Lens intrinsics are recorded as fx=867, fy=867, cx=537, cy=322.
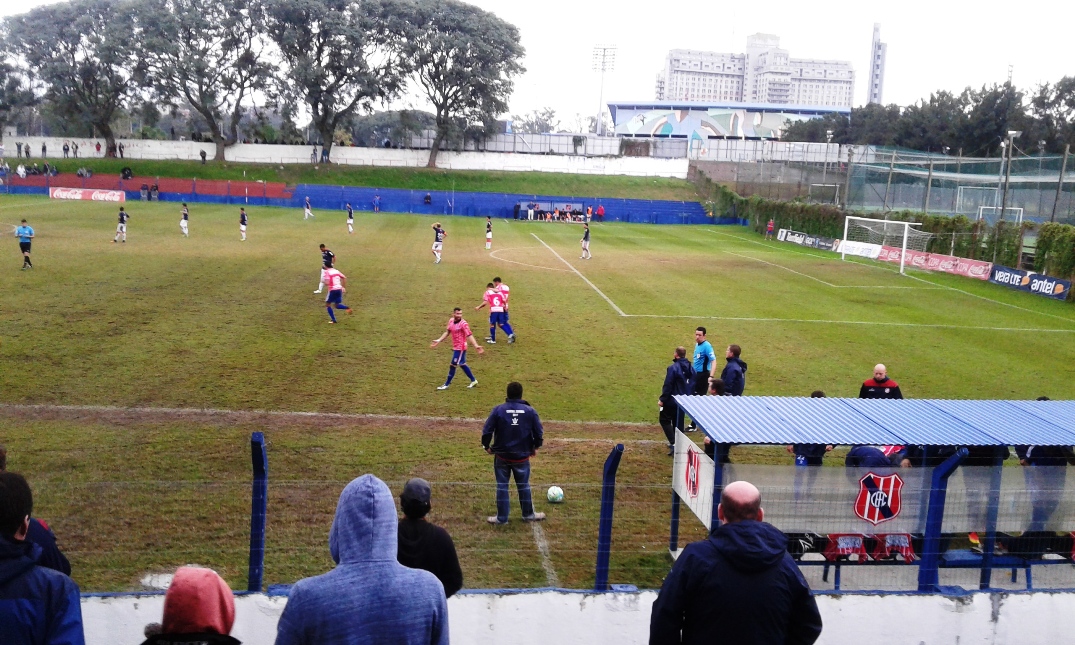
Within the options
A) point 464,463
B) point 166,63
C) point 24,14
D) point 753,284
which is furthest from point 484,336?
point 24,14

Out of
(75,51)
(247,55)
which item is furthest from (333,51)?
(75,51)

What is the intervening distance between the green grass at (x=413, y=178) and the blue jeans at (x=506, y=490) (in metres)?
78.0

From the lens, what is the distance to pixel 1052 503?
27.1 ft

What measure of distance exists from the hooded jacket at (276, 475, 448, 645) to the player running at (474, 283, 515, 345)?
59.9 ft

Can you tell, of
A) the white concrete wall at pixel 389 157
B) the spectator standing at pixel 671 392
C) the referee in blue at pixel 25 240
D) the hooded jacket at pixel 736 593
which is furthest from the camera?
the white concrete wall at pixel 389 157

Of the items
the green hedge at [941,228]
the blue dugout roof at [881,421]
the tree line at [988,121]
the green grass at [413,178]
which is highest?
the tree line at [988,121]

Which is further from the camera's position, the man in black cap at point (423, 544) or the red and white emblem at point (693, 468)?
the red and white emblem at point (693, 468)

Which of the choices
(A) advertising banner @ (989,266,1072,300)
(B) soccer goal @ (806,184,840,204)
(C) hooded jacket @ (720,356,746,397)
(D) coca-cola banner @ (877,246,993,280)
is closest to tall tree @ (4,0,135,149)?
(B) soccer goal @ (806,184,840,204)

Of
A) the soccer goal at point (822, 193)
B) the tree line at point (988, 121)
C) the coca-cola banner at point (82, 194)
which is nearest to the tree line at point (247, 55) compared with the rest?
the coca-cola banner at point (82, 194)

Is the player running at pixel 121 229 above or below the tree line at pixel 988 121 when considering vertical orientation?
below

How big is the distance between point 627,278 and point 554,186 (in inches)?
2212

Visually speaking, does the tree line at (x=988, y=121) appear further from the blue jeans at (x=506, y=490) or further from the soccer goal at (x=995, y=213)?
the blue jeans at (x=506, y=490)

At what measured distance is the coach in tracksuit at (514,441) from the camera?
10.6 meters

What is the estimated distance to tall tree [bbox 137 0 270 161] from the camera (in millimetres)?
82688
